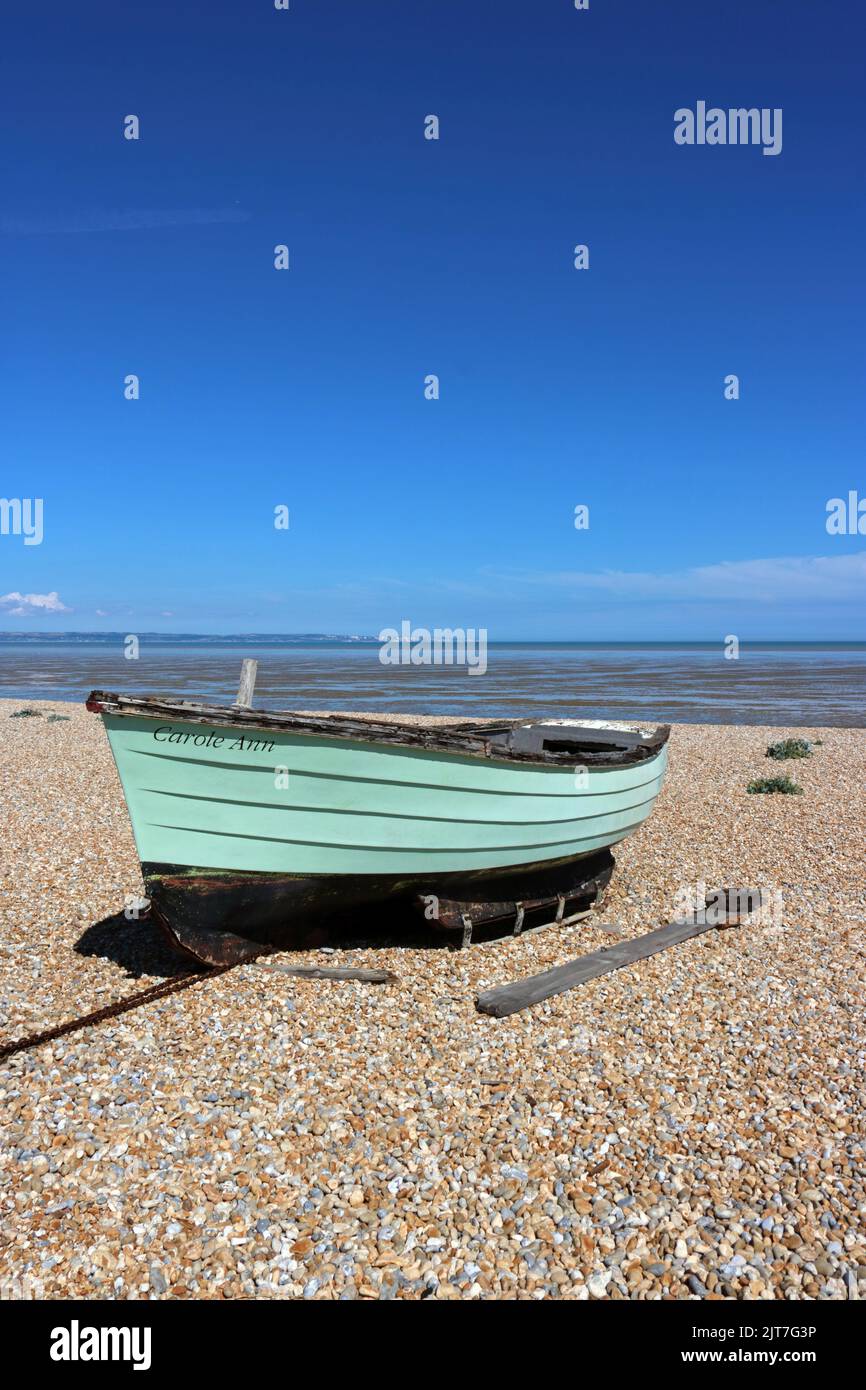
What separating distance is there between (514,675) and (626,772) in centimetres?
5292

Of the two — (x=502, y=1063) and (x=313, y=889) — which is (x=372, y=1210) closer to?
(x=502, y=1063)

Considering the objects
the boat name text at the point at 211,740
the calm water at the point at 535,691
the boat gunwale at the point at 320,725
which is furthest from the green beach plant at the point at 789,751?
the boat name text at the point at 211,740

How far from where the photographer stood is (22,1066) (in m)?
5.82

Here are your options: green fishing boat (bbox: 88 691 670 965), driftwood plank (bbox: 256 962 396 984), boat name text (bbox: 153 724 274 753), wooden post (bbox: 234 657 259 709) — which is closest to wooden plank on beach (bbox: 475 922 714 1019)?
driftwood plank (bbox: 256 962 396 984)

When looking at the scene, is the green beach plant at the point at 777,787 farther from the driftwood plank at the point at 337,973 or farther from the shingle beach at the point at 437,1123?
the driftwood plank at the point at 337,973

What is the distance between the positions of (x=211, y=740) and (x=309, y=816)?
112cm

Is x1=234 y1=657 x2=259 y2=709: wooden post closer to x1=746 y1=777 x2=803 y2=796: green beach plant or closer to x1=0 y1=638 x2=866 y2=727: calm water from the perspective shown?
x1=746 y1=777 x2=803 y2=796: green beach plant

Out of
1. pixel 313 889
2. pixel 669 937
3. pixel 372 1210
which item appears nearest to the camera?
pixel 372 1210

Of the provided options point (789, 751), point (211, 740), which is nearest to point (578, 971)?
point (211, 740)

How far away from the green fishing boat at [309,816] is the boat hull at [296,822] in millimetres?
13

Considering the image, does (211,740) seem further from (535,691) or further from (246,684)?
(535,691)

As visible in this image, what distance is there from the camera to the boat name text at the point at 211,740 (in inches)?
262
